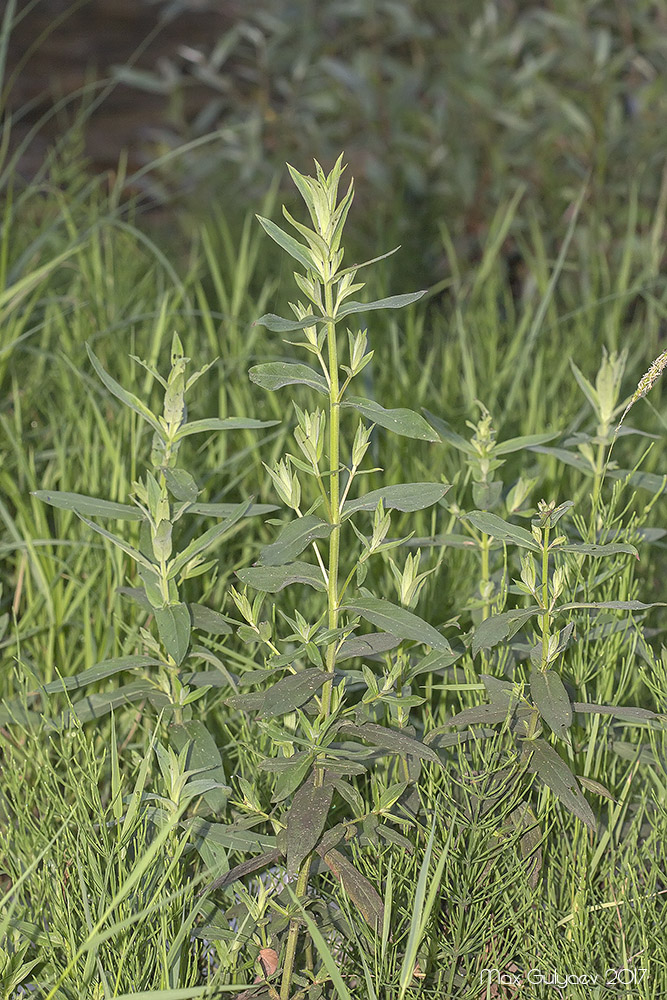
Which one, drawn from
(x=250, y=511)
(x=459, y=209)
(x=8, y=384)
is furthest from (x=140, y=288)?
(x=459, y=209)

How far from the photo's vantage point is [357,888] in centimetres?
96

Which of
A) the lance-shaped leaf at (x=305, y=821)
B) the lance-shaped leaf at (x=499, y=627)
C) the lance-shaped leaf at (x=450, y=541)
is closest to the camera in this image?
the lance-shaped leaf at (x=305, y=821)

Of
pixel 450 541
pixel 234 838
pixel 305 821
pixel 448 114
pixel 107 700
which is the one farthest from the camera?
pixel 448 114

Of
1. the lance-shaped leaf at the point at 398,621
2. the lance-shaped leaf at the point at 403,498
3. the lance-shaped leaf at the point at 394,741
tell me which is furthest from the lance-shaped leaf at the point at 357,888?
the lance-shaped leaf at the point at 403,498

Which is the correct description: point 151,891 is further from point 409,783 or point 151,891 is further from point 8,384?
point 8,384

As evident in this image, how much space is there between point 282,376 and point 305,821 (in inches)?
16.3

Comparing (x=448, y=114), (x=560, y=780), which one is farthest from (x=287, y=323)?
(x=448, y=114)

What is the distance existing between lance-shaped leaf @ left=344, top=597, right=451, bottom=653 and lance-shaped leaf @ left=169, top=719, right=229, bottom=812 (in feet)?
0.70

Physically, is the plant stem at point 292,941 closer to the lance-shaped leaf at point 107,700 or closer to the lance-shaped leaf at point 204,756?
the lance-shaped leaf at point 204,756

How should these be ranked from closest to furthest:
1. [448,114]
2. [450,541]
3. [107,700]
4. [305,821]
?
[305,821] → [107,700] → [450,541] → [448,114]

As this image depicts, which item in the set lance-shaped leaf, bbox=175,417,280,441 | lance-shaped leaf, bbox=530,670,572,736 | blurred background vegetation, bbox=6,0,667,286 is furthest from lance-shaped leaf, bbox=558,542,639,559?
blurred background vegetation, bbox=6,0,667,286

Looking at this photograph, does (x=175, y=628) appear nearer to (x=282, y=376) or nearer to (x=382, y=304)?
(x=282, y=376)

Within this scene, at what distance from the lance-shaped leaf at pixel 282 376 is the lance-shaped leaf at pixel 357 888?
44cm

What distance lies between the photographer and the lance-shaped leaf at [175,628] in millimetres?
1033
